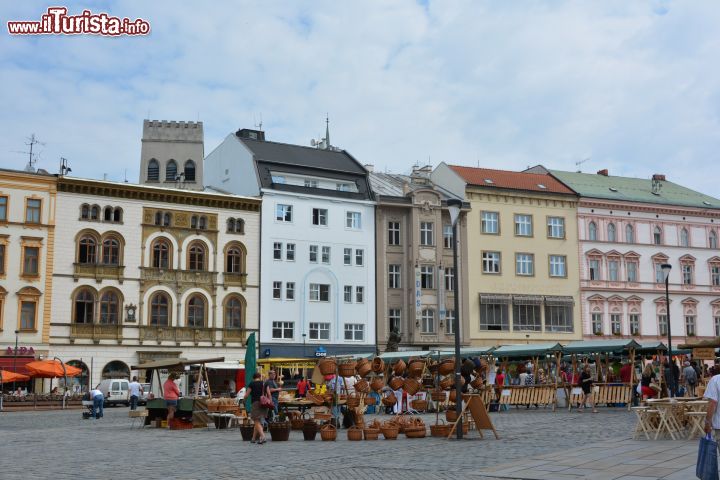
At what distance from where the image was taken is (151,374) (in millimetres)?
41688

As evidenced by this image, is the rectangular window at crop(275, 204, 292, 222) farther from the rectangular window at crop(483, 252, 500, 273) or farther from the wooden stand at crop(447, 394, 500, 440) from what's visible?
the wooden stand at crop(447, 394, 500, 440)

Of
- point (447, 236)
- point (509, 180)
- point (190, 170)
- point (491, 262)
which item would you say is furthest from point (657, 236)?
point (190, 170)

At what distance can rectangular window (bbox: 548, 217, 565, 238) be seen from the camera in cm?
6278

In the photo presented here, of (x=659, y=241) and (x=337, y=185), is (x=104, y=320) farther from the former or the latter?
(x=659, y=241)

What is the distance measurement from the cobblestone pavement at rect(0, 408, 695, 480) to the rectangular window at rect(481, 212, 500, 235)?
118 ft

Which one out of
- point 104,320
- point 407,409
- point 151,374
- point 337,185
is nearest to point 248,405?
point 407,409

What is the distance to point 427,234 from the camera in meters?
59.4

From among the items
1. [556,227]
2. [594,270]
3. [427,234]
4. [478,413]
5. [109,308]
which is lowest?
[478,413]

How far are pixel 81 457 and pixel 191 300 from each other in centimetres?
3563

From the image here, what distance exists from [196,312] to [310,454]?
36.1 metres

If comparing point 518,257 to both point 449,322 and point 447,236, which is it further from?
point 449,322

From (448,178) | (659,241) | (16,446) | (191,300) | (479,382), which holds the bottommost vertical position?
(16,446)

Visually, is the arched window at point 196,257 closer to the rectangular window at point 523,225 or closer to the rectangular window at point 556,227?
the rectangular window at point 523,225

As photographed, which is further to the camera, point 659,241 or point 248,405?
point 659,241
